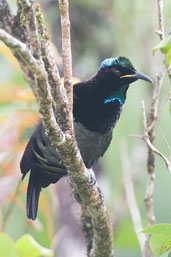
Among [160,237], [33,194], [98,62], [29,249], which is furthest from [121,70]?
[98,62]

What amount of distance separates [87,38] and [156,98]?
3.03m

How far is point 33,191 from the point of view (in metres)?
3.06

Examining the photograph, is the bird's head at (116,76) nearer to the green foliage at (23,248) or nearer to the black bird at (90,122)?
→ the black bird at (90,122)

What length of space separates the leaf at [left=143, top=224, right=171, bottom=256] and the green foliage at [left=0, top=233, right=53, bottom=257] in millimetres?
523

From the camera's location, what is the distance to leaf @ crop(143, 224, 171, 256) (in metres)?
1.83

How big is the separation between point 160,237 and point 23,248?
2.21 feet

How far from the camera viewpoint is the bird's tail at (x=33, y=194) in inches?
117

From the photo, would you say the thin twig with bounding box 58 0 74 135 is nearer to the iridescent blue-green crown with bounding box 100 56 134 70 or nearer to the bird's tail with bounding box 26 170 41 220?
the iridescent blue-green crown with bounding box 100 56 134 70

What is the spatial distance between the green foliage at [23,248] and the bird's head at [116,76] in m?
0.97

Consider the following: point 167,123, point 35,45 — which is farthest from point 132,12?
point 35,45

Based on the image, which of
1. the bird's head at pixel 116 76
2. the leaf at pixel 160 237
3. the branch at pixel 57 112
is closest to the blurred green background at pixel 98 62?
the bird's head at pixel 116 76

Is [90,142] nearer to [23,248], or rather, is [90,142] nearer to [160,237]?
[23,248]

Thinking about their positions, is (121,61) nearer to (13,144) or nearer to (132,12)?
(13,144)

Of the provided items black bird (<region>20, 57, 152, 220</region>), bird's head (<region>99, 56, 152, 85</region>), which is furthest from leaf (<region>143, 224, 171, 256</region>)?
bird's head (<region>99, 56, 152, 85</region>)
